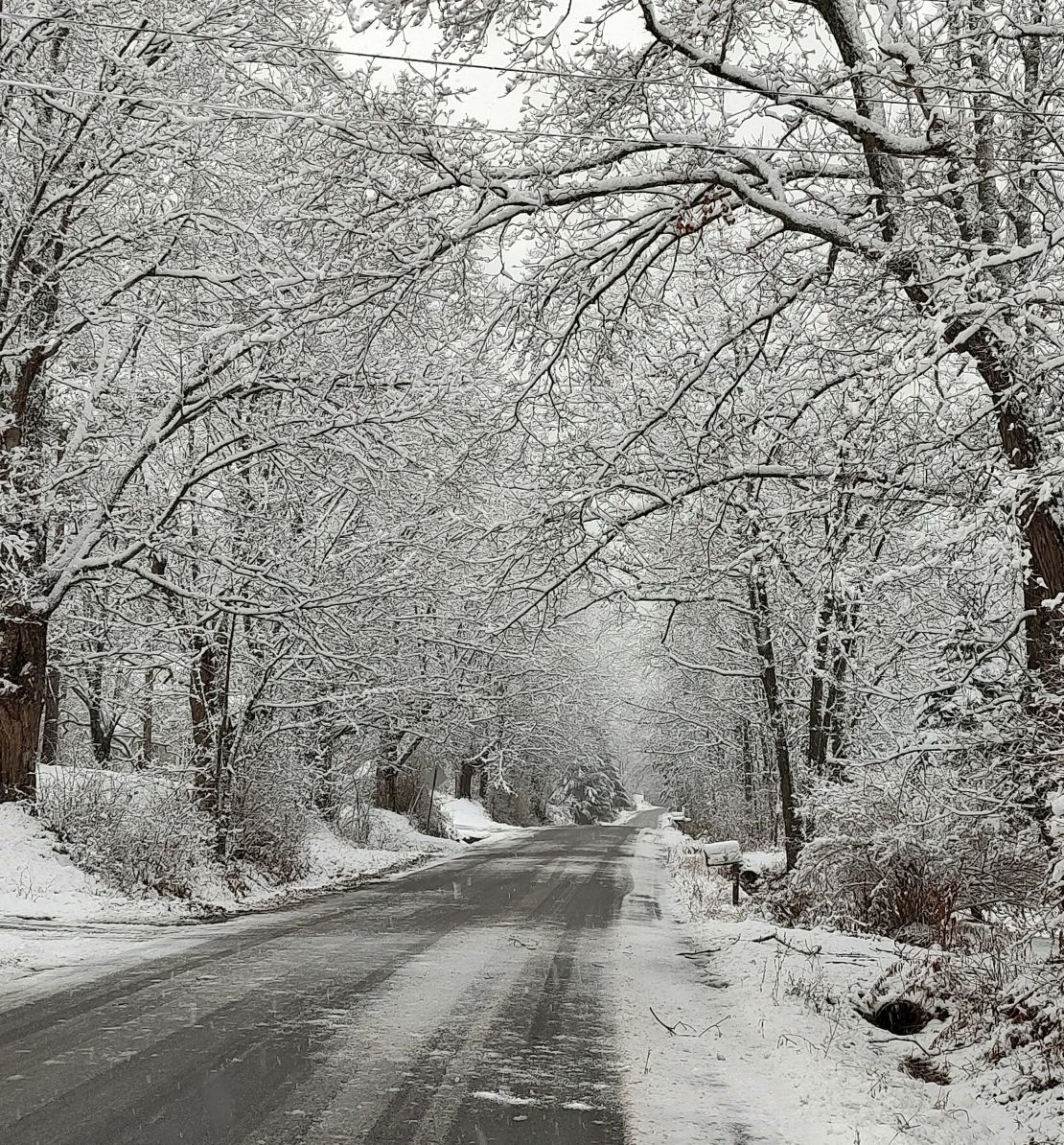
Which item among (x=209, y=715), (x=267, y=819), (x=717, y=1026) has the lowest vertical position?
(x=717, y=1026)

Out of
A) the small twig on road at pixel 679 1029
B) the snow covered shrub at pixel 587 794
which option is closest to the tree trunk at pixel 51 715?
the small twig on road at pixel 679 1029

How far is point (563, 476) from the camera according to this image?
9.87 m

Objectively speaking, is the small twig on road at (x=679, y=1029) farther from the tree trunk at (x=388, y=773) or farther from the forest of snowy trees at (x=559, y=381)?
the tree trunk at (x=388, y=773)

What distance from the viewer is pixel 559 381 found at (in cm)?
943

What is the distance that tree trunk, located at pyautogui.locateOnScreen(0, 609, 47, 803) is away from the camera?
41.5ft

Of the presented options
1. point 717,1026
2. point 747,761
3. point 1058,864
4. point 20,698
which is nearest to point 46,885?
point 20,698

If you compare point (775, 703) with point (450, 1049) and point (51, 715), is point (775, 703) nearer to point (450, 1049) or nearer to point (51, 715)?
point (450, 1049)

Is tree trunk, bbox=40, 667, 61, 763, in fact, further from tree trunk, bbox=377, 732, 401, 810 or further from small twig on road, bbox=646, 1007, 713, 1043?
small twig on road, bbox=646, 1007, 713, 1043

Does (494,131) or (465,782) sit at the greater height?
(494,131)

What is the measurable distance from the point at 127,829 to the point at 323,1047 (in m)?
7.99

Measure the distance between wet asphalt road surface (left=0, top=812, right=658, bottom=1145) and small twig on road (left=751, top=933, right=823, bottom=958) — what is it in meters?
1.79

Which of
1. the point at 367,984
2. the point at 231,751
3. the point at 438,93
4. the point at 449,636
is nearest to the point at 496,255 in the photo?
the point at 438,93

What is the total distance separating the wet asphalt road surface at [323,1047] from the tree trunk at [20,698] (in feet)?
12.4

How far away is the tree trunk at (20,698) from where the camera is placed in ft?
41.5
